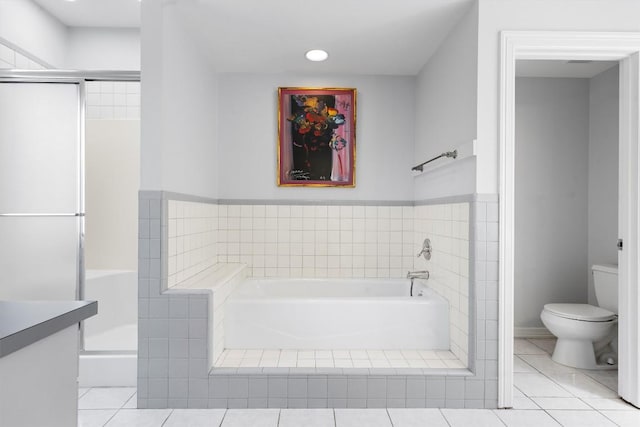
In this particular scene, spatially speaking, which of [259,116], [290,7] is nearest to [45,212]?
[259,116]

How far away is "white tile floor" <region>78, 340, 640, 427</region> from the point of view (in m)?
2.17

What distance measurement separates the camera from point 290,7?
2447mm

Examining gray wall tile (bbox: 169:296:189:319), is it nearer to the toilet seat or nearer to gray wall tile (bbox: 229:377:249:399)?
gray wall tile (bbox: 229:377:249:399)

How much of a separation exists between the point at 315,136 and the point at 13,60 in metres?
2.21

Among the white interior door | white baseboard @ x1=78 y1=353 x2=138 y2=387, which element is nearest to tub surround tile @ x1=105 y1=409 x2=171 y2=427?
white baseboard @ x1=78 y1=353 x2=138 y2=387

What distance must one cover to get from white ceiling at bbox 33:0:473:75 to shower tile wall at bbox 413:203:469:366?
1120mm

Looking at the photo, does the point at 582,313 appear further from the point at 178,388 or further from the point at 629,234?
the point at 178,388

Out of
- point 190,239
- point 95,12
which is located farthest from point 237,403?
point 95,12

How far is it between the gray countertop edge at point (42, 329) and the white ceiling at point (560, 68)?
11.0 ft

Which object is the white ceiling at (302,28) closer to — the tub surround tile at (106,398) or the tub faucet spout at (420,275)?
the tub faucet spout at (420,275)

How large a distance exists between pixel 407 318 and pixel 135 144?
106 inches

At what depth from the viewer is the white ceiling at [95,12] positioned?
328 cm

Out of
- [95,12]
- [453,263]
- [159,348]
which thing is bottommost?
[159,348]

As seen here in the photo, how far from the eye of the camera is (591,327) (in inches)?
113
